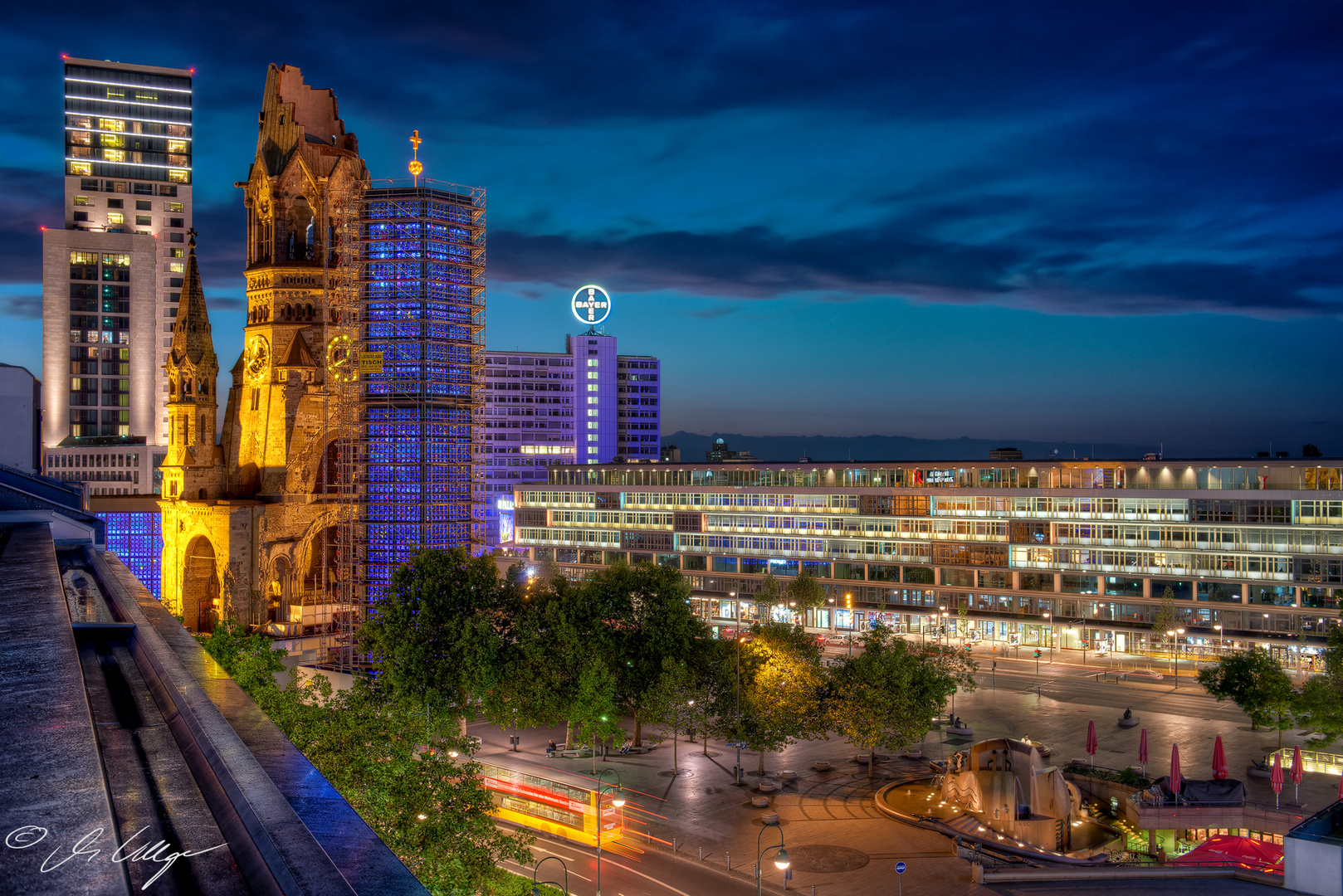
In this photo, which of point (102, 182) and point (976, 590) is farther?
point (102, 182)

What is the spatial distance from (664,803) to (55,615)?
45182 millimetres

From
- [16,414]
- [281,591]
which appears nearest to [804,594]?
[281,591]

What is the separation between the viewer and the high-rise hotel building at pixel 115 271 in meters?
169

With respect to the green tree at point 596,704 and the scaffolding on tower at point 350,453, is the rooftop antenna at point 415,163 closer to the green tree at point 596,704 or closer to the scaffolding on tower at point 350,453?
the scaffolding on tower at point 350,453

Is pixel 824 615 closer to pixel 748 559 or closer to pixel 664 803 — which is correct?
pixel 748 559

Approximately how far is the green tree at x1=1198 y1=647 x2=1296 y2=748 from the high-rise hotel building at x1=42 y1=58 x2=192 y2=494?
500 feet

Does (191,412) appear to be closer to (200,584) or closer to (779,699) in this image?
(200,584)

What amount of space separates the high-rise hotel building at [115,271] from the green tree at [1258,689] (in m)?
152

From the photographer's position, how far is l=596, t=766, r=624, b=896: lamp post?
4034 cm

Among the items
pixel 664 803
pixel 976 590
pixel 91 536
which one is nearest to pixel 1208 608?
pixel 976 590

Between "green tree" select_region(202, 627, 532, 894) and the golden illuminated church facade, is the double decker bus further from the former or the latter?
the golden illuminated church facade

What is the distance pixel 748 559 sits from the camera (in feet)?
380

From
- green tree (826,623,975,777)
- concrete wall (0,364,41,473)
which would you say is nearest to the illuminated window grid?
concrete wall (0,364,41,473)

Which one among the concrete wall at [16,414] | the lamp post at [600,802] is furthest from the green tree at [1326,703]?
the concrete wall at [16,414]
